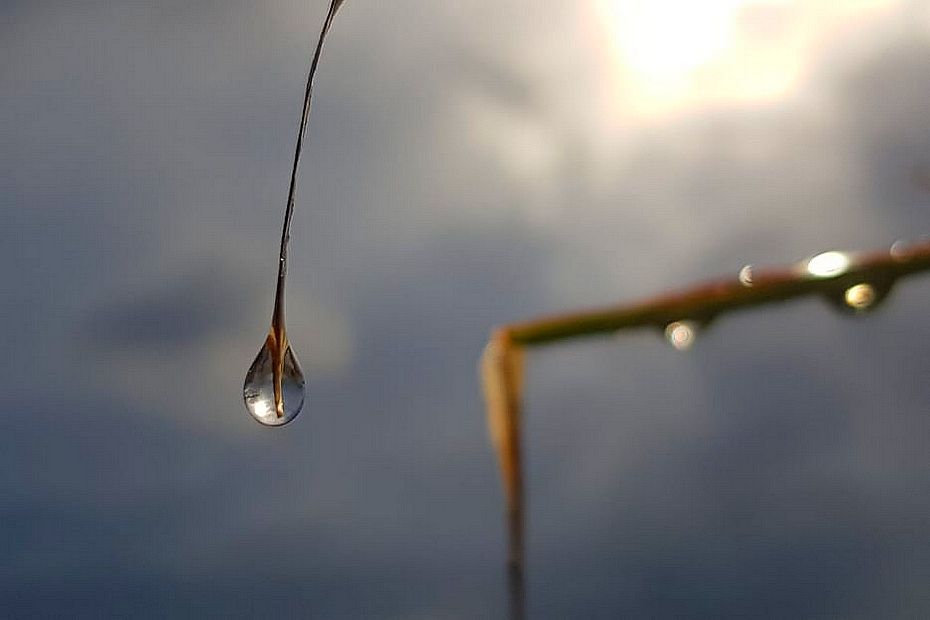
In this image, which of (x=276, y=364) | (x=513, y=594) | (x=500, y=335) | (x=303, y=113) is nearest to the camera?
(x=513, y=594)

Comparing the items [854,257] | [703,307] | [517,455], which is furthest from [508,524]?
[854,257]

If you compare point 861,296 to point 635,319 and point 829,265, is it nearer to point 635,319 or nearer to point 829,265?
point 829,265

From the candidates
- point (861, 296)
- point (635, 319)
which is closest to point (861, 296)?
point (861, 296)

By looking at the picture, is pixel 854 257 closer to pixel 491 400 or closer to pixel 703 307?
pixel 703 307
